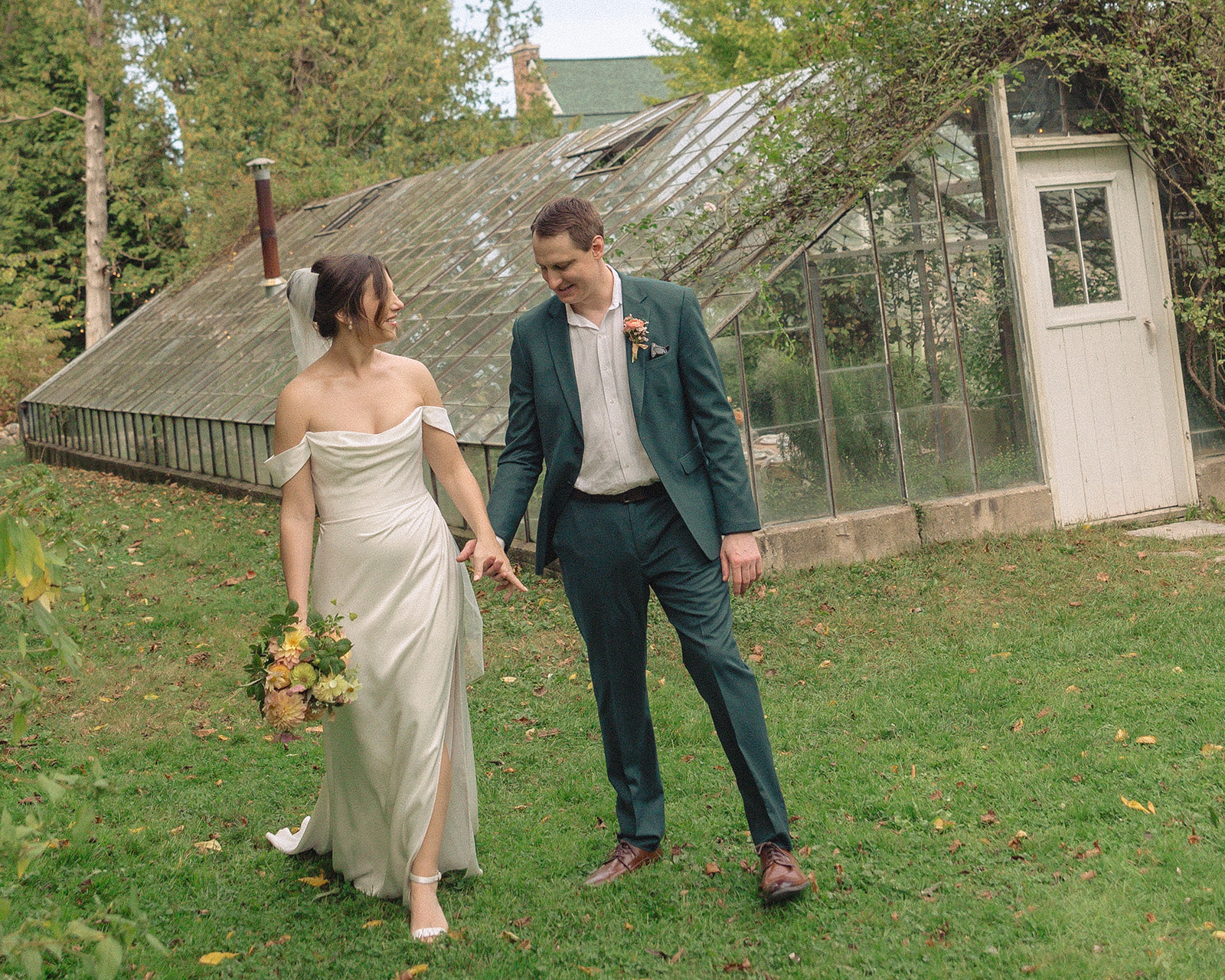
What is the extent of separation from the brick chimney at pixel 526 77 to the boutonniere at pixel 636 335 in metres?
23.9

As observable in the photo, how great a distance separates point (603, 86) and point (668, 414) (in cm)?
3572

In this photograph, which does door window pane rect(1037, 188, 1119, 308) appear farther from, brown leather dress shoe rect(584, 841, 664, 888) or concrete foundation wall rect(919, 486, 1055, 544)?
brown leather dress shoe rect(584, 841, 664, 888)

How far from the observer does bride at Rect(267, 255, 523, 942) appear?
148 inches

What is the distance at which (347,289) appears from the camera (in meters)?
3.71

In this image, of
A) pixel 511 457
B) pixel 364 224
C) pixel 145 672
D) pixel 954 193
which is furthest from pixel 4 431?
pixel 511 457

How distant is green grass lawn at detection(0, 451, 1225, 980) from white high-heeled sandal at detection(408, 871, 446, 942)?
0.05 metres

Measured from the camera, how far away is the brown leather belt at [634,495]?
373 cm

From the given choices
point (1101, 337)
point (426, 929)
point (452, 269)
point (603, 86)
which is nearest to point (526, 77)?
point (603, 86)

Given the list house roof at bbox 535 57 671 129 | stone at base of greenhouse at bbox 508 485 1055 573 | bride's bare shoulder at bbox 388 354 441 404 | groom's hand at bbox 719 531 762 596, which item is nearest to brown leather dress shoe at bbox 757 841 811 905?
groom's hand at bbox 719 531 762 596

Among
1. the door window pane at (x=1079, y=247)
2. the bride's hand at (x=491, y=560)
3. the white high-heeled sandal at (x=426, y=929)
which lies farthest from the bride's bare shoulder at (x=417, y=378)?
the door window pane at (x=1079, y=247)

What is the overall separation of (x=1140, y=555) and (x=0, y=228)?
26.4 m

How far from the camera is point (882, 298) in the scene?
8297 mm

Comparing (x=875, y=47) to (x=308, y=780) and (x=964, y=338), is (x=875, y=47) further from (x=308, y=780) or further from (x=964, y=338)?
(x=308, y=780)

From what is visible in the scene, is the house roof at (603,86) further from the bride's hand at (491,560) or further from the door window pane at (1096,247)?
the bride's hand at (491,560)
